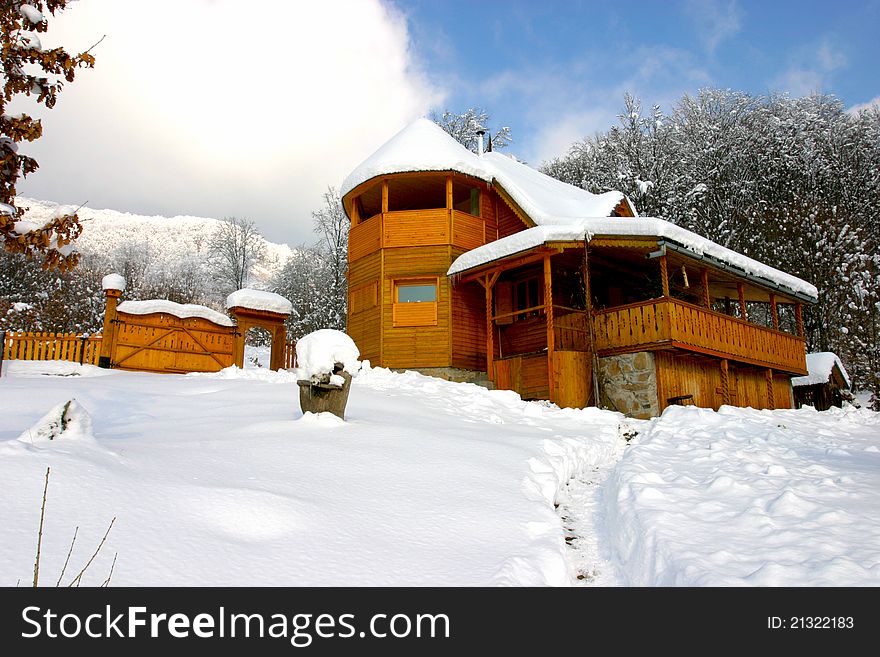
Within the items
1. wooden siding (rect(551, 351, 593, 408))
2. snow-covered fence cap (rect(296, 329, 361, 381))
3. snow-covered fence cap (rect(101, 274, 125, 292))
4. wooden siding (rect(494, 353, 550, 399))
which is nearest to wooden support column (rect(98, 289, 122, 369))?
snow-covered fence cap (rect(101, 274, 125, 292))

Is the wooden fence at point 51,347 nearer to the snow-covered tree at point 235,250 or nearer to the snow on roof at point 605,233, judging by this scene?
the snow on roof at point 605,233

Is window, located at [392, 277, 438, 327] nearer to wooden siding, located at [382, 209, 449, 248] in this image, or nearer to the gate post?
wooden siding, located at [382, 209, 449, 248]

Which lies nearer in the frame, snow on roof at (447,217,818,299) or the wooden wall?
snow on roof at (447,217,818,299)

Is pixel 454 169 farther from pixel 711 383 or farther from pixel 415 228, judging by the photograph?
pixel 711 383

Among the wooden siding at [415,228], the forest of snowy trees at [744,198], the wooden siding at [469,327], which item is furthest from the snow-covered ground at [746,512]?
the forest of snowy trees at [744,198]

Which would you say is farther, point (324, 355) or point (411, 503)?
point (324, 355)

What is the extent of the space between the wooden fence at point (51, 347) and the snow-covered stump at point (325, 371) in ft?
36.4

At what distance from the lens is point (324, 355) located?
25.5 ft

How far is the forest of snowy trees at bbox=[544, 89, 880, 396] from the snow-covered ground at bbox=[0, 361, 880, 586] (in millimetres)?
21214

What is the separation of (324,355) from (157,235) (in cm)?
12009

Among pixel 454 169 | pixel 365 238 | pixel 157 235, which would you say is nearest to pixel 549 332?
pixel 454 169

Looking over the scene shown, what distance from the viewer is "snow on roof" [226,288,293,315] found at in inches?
754
